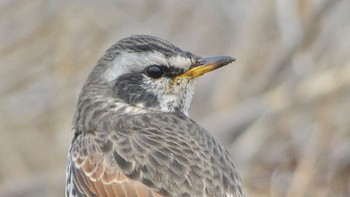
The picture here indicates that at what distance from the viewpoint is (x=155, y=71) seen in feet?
24.6

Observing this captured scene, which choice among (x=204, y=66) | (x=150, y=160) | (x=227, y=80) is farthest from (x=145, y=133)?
(x=227, y=80)

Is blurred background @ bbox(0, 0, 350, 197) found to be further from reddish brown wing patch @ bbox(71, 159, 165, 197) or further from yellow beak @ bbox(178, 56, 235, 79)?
reddish brown wing patch @ bbox(71, 159, 165, 197)

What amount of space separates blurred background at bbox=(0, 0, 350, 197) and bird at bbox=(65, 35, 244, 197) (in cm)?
159

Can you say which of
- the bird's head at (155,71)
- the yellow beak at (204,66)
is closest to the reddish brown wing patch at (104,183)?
the bird's head at (155,71)

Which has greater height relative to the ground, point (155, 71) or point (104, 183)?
point (155, 71)

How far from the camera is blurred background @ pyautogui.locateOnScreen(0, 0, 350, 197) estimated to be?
372 inches

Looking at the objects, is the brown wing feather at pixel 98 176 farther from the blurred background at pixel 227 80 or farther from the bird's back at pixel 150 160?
the blurred background at pixel 227 80

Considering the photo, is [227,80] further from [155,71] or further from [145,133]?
[145,133]

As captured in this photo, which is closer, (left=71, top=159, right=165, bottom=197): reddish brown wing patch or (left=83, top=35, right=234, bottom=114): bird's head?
(left=71, top=159, right=165, bottom=197): reddish brown wing patch

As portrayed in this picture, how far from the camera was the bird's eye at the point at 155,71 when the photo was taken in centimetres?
747

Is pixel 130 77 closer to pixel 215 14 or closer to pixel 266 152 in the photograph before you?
pixel 266 152

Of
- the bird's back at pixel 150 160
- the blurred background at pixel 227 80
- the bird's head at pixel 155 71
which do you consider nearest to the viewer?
the bird's back at pixel 150 160

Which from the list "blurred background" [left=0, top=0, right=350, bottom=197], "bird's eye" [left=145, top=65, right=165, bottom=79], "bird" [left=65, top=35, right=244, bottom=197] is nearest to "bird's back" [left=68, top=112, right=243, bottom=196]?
"bird" [left=65, top=35, right=244, bottom=197]

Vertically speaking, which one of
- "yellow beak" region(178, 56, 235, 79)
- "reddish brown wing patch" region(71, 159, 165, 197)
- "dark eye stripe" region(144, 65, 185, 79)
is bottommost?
"reddish brown wing patch" region(71, 159, 165, 197)
